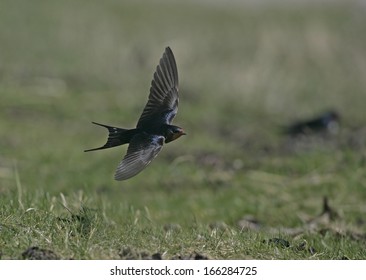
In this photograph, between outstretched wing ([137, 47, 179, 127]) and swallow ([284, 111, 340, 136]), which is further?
swallow ([284, 111, 340, 136])

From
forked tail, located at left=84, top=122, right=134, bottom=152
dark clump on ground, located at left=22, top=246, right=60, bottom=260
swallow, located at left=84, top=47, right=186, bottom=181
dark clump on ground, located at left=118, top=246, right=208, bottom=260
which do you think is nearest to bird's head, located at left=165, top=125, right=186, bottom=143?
swallow, located at left=84, top=47, right=186, bottom=181

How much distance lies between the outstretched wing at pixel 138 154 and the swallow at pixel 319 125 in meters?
6.18

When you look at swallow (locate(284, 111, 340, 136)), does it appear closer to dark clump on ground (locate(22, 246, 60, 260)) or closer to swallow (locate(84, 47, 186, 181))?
swallow (locate(84, 47, 186, 181))

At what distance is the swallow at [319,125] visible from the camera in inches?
439

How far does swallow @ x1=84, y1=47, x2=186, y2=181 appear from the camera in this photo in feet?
16.1

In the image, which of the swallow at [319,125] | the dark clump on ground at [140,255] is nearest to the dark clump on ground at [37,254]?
the dark clump on ground at [140,255]

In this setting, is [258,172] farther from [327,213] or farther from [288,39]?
[288,39]

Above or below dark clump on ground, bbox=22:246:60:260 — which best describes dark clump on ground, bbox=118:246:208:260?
below

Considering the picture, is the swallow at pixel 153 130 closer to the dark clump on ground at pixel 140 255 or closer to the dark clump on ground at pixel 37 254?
the dark clump on ground at pixel 140 255

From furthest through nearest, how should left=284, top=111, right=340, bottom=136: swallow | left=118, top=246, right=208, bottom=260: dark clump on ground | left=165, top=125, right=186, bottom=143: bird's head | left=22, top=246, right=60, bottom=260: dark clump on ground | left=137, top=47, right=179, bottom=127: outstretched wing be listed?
1. left=284, top=111, right=340, bottom=136: swallow
2. left=137, top=47, right=179, bottom=127: outstretched wing
3. left=165, top=125, right=186, bottom=143: bird's head
4. left=118, top=246, right=208, bottom=260: dark clump on ground
5. left=22, top=246, right=60, bottom=260: dark clump on ground

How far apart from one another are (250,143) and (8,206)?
6.34 meters

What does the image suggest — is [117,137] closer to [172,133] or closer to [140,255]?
[172,133]

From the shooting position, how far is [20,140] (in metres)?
10.8

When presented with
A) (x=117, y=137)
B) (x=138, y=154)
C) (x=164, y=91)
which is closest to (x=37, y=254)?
(x=138, y=154)
